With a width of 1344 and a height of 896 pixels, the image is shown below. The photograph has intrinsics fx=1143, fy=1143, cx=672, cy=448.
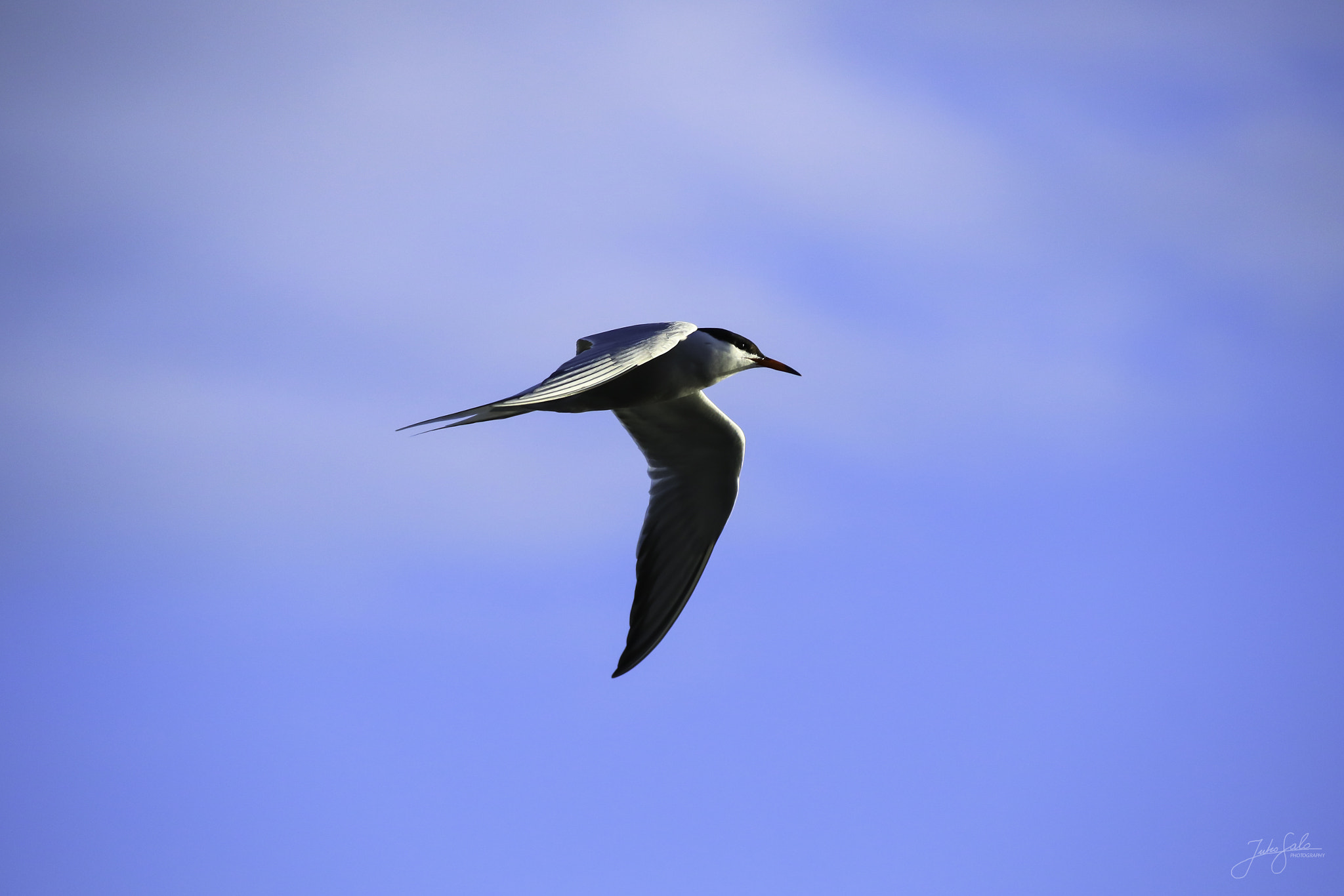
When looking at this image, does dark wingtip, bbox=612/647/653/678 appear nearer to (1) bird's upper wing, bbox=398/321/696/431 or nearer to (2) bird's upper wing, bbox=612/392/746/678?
(2) bird's upper wing, bbox=612/392/746/678

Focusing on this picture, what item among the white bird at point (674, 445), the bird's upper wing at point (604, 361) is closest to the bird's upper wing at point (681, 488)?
the white bird at point (674, 445)

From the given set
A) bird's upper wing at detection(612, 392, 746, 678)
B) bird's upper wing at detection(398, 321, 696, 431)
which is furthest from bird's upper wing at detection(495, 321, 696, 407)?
bird's upper wing at detection(612, 392, 746, 678)

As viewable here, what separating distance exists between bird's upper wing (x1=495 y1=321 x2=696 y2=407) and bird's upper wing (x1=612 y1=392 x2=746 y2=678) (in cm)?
170

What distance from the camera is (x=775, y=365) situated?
9.80 metres

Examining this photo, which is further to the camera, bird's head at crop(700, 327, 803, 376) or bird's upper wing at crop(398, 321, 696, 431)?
bird's head at crop(700, 327, 803, 376)

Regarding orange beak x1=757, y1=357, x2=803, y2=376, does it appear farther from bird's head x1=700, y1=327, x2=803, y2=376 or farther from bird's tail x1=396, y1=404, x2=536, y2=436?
bird's tail x1=396, y1=404, x2=536, y2=436

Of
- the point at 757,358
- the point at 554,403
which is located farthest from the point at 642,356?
the point at 757,358

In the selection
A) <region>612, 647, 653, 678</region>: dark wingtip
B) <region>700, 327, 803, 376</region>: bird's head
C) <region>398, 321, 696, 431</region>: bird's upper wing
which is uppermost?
<region>700, 327, 803, 376</region>: bird's head

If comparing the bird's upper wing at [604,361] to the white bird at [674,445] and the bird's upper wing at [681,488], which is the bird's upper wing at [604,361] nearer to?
the white bird at [674,445]

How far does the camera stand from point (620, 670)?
30.7 feet

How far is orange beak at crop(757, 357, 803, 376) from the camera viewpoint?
9727 millimetres

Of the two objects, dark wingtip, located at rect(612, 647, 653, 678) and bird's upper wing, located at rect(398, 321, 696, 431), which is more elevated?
bird's upper wing, located at rect(398, 321, 696, 431)

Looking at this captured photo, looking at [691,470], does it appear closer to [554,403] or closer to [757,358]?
[757,358]

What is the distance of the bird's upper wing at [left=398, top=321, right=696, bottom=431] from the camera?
6.77 metres
